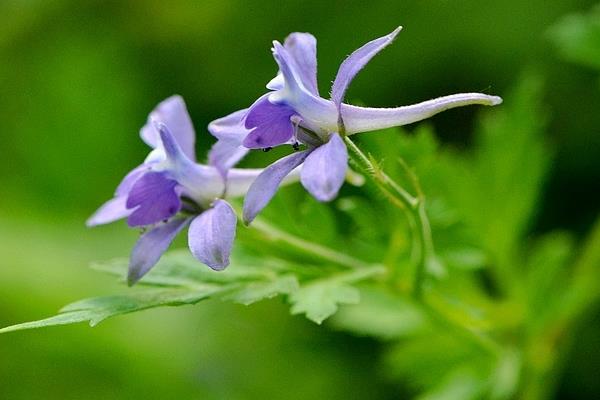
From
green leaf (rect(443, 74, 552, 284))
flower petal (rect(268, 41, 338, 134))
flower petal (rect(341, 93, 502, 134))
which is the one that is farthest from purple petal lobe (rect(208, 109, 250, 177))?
green leaf (rect(443, 74, 552, 284))

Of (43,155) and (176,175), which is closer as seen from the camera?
(176,175)

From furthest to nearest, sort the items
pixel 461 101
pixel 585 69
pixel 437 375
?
pixel 585 69 → pixel 437 375 → pixel 461 101

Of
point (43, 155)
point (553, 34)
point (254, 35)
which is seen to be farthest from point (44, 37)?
point (553, 34)

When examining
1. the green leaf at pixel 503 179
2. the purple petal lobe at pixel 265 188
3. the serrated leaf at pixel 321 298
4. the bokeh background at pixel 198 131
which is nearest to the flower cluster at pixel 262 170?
the purple petal lobe at pixel 265 188

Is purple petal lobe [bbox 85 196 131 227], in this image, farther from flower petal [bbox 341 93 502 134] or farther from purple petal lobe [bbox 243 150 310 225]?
flower petal [bbox 341 93 502 134]

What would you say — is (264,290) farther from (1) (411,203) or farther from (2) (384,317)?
(2) (384,317)

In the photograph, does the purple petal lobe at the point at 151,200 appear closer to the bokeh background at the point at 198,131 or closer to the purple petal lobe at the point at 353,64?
the purple petal lobe at the point at 353,64

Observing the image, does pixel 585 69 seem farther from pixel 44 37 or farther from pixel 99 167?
pixel 44 37
